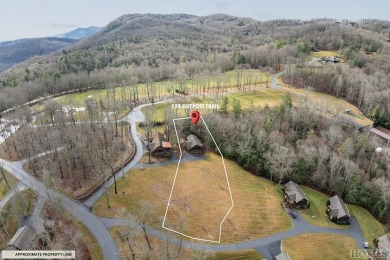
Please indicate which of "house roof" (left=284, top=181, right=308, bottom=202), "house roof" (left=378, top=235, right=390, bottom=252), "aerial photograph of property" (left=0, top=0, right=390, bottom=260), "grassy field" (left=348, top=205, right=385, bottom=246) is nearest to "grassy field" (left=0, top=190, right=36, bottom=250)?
"aerial photograph of property" (left=0, top=0, right=390, bottom=260)

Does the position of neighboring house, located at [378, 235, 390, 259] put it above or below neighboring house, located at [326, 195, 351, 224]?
below

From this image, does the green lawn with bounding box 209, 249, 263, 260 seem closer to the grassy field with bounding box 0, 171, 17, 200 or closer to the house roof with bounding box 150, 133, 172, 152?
the house roof with bounding box 150, 133, 172, 152

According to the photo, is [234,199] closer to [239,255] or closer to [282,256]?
[239,255]

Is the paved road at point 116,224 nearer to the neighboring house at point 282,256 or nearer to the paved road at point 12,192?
the paved road at point 12,192

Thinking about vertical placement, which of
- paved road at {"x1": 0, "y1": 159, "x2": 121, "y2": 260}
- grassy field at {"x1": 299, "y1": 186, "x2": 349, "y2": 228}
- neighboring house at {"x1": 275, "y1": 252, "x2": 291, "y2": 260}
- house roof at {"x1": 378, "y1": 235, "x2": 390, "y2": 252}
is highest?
paved road at {"x1": 0, "y1": 159, "x2": 121, "y2": 260}

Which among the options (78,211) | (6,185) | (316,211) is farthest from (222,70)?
(6,185)

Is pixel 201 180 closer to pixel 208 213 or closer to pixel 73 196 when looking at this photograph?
pixel 208 213
